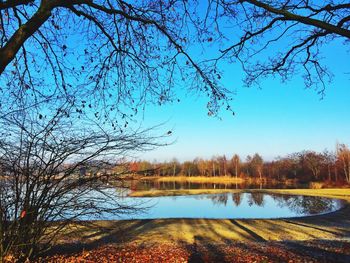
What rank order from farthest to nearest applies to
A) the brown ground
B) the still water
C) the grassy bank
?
the still water
the grassy bank
the brown ground

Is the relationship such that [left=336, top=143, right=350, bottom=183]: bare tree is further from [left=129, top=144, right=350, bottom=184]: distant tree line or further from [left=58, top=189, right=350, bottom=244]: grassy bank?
[left=58, top=189, right=350, bottom=244]: grassy bank

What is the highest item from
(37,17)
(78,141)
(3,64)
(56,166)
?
(37,17)

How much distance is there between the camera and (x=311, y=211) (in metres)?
28.9

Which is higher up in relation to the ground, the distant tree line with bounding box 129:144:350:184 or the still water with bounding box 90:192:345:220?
Result: the distant tree line with bounding box 129:144:350:184

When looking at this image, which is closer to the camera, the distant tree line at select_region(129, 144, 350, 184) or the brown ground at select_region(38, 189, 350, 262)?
the brown ground at select_region(38, 189, 350, 262)

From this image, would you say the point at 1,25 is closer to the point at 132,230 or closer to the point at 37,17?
the point at 37,17

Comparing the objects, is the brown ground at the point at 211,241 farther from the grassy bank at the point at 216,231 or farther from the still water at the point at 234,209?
the still water at the point at 234,209

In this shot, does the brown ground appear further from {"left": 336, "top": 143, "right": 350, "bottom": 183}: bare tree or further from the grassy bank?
{"left": 336, "top": 143, "right": 350, "bottom": 183}: bare tree

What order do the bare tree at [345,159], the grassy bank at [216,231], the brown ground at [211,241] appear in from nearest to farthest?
1. the brown ground at [211,241]
2. the grassy bank at [216,231]
3. the bare tree at [345,159]

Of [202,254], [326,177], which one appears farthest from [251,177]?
[202,254]

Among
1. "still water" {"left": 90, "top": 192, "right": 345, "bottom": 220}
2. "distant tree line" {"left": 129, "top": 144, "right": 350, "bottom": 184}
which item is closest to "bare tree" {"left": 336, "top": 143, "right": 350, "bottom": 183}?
"distant tree line" {"left": 129, "top": 144, "right": 350, "bottom": 184}

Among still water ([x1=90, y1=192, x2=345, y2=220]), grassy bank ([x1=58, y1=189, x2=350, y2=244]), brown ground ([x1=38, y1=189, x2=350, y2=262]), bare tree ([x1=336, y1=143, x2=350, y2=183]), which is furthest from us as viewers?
bare tree ([x1=336, y1=143, x2=350, y2=183])

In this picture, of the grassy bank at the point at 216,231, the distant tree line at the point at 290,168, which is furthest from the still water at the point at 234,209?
the distant tree line at the point at 290,168

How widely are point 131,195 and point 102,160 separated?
1076 millimetres
